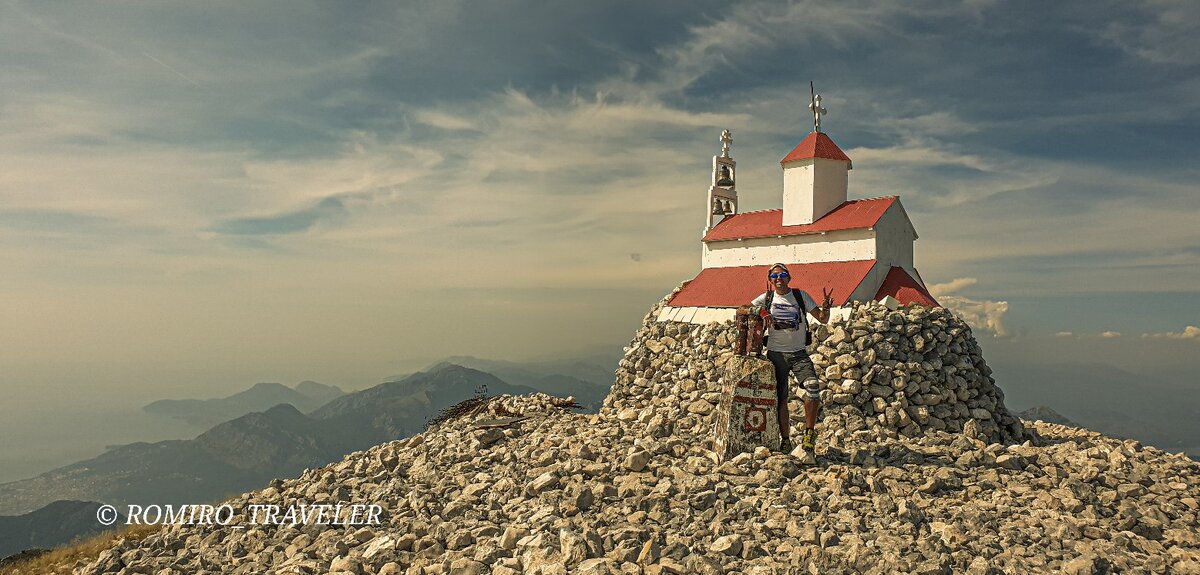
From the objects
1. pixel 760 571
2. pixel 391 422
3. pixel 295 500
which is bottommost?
pixel 391 422

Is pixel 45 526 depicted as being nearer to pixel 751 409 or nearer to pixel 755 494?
pixel 751 409

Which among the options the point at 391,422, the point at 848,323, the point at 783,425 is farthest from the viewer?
the point at 391,422

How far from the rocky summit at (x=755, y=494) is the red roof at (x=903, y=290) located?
0.57 meters

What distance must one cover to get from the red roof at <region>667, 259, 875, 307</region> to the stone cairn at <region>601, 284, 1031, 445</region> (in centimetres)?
80

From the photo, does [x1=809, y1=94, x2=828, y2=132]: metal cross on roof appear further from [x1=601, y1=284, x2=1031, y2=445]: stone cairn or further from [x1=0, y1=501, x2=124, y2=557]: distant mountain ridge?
[x1=0, y1=501, x2=124, y2=557]: distant mountain ridge

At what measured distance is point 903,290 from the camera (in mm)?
14891

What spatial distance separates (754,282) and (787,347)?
568cm

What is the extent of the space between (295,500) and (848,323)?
11482mm

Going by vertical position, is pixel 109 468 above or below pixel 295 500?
below

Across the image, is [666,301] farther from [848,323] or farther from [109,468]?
[109,468]

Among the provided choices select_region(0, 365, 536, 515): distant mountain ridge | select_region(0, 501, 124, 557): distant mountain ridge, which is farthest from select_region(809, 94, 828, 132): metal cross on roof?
select_region(0, 365, 536, 515): distant mountain ridge

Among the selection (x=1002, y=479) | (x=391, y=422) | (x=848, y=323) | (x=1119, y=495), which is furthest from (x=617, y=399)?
(x=391, y=422)

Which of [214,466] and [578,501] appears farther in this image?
[214,466]

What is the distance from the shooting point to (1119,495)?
9836mm
